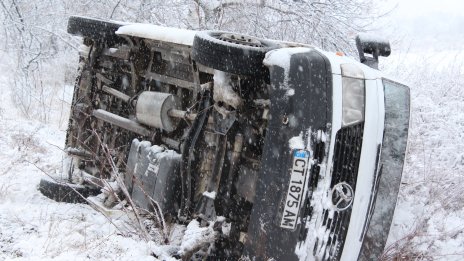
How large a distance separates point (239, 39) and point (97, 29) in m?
1.56

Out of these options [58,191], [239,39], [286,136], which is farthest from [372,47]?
[58,191]

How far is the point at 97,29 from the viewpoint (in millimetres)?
4367

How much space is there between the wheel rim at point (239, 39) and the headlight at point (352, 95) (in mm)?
752

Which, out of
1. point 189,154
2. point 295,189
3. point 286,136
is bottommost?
point 189,154

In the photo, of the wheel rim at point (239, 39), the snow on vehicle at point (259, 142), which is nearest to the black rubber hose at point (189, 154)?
the snow on vehicle at point (259, 142)

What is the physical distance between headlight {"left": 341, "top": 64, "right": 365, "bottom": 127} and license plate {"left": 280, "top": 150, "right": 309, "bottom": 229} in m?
0.33

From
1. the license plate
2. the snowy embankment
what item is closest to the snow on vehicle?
the license plate

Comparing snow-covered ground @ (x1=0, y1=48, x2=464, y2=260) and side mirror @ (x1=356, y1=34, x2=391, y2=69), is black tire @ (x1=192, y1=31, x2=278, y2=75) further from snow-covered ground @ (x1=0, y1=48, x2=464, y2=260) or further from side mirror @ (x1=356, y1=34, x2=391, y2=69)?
snow-covered ground @ (x1=0, y1=48, x2=464, y2=260)

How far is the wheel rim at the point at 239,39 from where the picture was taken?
10.9 ft

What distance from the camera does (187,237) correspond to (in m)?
2.98

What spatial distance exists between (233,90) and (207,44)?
323 mm

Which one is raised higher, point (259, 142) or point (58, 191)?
point (259, 142)

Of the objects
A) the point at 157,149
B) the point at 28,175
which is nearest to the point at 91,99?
the point at 28,175

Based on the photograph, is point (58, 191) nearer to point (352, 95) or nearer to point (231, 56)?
point (231, 56)
